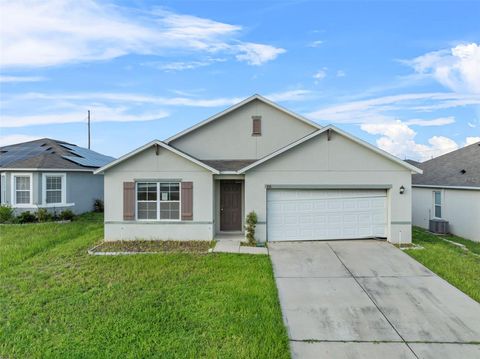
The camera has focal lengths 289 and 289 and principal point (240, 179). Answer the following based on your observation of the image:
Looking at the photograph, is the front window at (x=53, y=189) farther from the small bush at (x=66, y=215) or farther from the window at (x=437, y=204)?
the window at (x=437, y=204)

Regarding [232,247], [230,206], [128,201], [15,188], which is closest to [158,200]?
[128,201]

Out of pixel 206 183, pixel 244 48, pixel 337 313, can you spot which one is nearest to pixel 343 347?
pixel 337 313

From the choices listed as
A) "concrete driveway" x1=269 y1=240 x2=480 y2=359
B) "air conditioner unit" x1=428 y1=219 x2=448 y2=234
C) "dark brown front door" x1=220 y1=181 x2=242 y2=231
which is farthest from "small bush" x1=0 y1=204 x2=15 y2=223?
"air conditioner unit" x1=428 y1=219 x2=448 y2=234

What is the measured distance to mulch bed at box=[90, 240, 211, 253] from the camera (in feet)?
33.9

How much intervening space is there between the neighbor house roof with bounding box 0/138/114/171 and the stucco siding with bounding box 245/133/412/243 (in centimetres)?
1220

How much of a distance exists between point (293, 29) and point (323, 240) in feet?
31.3

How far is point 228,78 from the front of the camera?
1577cm

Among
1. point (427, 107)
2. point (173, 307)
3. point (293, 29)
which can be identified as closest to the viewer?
point (173, 307)

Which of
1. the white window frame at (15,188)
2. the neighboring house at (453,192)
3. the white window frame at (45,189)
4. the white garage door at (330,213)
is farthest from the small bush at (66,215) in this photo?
the neighboring house at (453,192)

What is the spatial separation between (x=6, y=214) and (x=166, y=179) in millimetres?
10336

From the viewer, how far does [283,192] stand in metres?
11.6

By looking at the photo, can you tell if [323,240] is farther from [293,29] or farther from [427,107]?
[427,107]

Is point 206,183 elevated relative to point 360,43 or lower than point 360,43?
lower

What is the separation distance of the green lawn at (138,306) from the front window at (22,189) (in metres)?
7.93
